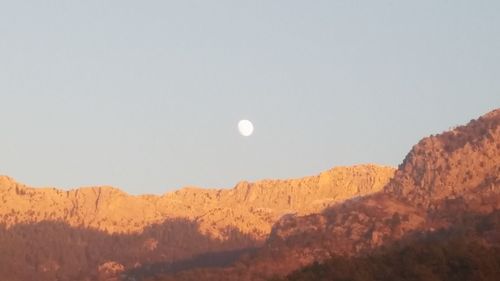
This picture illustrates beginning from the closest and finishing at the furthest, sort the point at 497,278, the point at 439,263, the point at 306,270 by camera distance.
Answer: the point at 497,278
the point at 439,263
the point at 306,270

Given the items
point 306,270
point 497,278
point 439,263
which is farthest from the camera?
point 306,270

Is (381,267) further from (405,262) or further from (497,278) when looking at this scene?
(497,278)

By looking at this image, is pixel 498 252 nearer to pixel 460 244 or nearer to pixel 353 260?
pixel 460 244

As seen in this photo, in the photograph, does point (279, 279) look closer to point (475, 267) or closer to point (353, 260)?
point (353, 260)

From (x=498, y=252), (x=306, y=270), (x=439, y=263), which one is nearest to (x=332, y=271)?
(x=306, y=270)

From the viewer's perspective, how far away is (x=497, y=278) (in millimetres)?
110312

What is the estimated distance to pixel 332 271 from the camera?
124 m

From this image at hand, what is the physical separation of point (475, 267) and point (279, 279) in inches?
1053

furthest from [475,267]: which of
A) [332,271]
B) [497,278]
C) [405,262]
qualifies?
[332,271]

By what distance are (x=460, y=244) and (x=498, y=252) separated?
7379 mm

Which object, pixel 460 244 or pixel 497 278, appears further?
pixel 460 244

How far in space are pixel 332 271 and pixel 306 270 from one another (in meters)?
5.66

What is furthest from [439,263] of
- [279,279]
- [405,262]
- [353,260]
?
[279,279]

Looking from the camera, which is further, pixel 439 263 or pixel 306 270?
pixel 306 270
